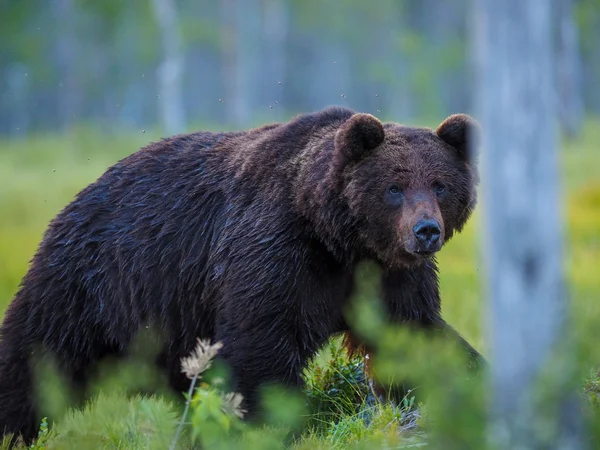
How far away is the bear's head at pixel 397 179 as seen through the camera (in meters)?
5.49

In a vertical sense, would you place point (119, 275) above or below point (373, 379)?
above

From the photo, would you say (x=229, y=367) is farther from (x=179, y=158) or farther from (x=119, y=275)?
(x=179, y=158)

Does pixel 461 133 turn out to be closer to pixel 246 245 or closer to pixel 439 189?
pixel 439 189

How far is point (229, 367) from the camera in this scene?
550 cm

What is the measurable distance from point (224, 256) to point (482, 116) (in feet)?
9.35

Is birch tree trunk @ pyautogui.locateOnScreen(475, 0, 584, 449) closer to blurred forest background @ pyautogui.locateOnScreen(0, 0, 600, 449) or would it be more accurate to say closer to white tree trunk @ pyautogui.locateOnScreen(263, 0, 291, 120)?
blurred forest background @ pyautogui.locateOnScreen(0, 0, 600, 449)

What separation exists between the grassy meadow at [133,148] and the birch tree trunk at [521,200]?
17cm

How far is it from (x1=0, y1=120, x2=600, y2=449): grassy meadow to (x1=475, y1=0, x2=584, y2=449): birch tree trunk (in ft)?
0.56

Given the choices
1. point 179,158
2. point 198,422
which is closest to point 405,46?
point 179,158

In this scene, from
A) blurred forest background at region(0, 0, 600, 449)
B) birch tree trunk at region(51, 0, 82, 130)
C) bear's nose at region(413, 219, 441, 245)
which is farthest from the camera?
birch tree trunk at region(51, 0, 82, 130)

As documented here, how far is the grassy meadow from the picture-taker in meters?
4.87

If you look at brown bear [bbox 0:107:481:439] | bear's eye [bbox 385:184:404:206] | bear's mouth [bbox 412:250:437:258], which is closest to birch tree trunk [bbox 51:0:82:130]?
brown bear [bbox 0:107:481:439]

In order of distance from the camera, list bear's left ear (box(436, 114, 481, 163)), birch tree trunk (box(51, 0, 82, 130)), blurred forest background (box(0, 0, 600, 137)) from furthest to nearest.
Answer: birch tree trunk (box(51, 0, 82, 130))
blurred forest background (box(0, 0, 600, 137))
bear's left ear (box(436, 114, 481, 163))

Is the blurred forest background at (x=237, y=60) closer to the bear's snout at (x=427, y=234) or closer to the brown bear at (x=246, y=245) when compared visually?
the brown bear at (x=246, y=245)
